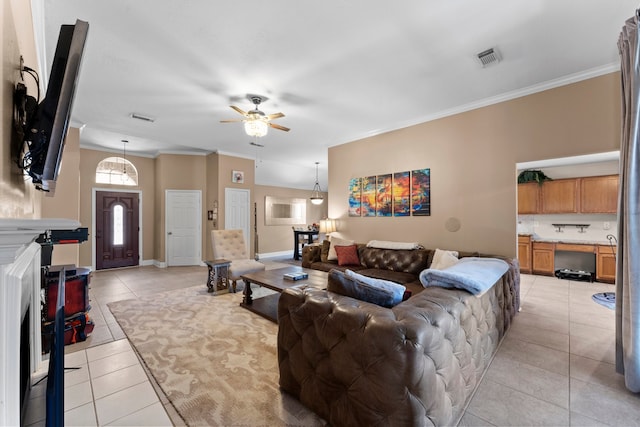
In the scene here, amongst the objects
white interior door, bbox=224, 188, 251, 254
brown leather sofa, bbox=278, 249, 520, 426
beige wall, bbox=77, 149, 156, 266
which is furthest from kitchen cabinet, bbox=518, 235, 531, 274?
beige wall, bbox=77, 149, 156, 266

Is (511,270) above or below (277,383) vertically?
above

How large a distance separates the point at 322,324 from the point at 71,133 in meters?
5.62

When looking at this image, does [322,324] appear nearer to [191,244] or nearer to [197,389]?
[197,389]

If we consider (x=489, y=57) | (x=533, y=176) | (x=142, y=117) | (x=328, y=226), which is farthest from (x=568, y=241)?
(x=142, y=117)

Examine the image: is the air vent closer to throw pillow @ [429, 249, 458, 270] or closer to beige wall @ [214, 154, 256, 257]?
beige wall @ [214, 154, 256, 257]

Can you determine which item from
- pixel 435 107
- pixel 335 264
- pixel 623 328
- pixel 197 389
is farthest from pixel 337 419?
pixel 435 107

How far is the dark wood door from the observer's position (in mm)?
6152

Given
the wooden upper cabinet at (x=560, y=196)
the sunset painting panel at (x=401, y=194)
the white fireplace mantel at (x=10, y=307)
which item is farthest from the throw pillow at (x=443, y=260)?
the wooden upper cabinet at (x=560, y=196)

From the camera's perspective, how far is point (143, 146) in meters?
6.16

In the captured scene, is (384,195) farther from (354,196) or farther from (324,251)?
(324,251)

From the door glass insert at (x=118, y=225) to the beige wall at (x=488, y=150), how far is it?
593cm

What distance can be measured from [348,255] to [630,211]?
3292 mm

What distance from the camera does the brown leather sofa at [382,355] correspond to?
125 cm

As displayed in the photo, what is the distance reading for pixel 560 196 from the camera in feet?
18.0
